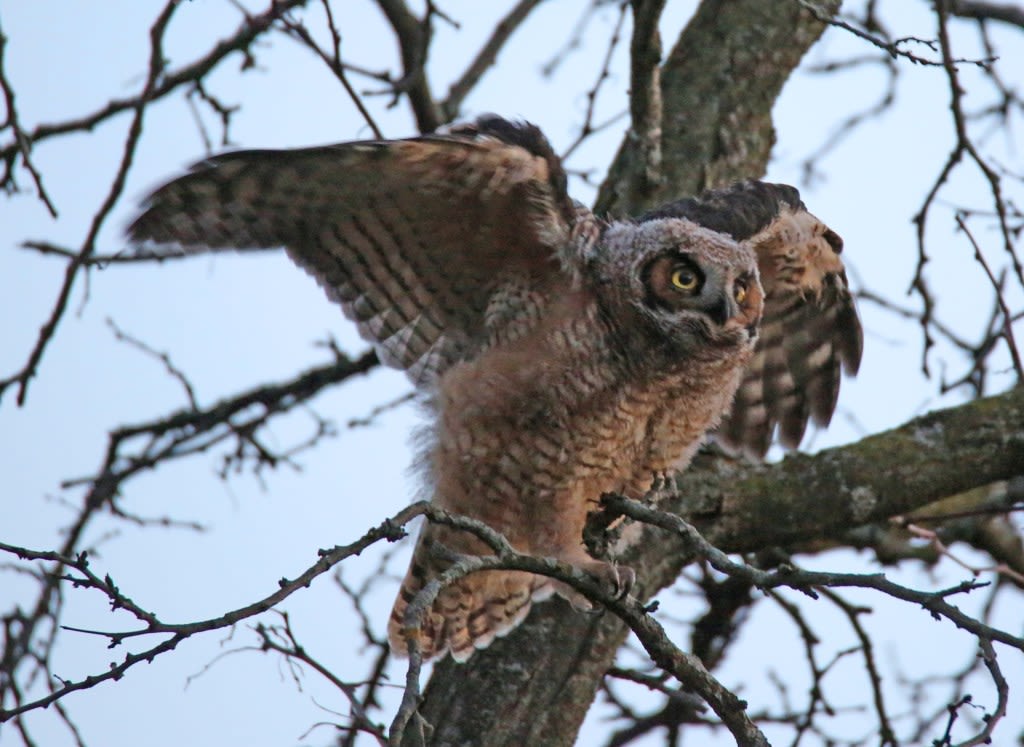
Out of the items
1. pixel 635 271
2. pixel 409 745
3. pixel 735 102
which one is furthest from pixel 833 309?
pixel 409 745

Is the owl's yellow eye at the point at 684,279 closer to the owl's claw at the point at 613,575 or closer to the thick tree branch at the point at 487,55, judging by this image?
the owl's claw at the point at 613,575

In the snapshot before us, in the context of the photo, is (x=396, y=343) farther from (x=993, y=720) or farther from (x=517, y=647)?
(x=993, y=720)

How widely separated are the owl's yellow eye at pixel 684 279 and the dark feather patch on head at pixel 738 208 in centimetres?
23

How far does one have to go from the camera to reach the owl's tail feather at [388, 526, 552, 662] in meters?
4.27

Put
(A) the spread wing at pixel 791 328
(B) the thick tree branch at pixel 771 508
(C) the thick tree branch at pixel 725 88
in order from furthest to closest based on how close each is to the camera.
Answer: (C) the thick tree branch at pixel 725 88, (A) the spread wing at pixel 791 328, (B) the thick tree branch at pixel 771 508

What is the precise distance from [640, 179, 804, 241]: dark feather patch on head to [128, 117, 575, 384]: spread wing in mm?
501

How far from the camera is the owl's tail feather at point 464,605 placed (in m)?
4.27

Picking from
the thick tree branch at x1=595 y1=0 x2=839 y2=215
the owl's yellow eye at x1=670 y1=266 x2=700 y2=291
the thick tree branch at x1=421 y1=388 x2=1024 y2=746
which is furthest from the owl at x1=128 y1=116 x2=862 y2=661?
the thick tree branch at x1=595 y1=0 x2=839 y2=215

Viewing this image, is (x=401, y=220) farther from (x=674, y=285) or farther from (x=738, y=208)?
(x=738, y=208)

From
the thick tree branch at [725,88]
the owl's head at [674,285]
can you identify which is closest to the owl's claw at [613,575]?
the owl's head at [674,285]

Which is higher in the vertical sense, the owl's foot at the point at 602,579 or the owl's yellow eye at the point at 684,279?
the owl's yellow eye at the point at 684,279

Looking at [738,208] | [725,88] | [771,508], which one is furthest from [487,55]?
[771,508]

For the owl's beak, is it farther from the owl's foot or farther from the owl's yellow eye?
the owl's foot

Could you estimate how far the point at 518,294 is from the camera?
388 cm
